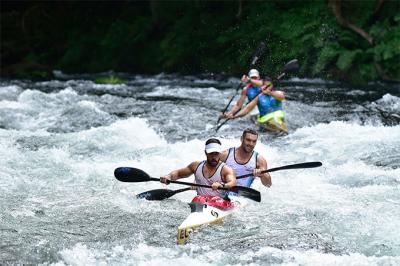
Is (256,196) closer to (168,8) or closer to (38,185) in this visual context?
(38,185)

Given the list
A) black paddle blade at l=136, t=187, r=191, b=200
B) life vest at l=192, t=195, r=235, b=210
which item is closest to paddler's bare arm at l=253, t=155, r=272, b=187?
life vest at l=192, t=195, r=235, b=210

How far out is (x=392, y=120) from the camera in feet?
35.0

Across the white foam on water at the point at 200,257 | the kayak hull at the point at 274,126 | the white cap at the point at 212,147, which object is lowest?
the kayak hull at the point at 274,126

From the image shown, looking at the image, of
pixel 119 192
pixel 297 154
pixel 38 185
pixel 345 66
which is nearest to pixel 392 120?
pixel 297 154

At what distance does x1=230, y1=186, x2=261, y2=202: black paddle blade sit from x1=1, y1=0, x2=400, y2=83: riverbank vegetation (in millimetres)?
9745

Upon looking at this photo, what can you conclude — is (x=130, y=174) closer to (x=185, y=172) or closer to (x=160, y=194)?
(x=160, y=194)

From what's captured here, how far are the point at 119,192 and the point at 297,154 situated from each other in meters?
2.94

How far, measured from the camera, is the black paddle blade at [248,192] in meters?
5.73

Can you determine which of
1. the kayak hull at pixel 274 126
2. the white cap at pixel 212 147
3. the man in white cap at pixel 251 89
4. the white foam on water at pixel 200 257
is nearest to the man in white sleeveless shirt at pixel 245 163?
the white cap at pixel 212 147

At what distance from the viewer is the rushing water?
16.8ft

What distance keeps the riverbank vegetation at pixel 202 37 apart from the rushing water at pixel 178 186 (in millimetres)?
2501

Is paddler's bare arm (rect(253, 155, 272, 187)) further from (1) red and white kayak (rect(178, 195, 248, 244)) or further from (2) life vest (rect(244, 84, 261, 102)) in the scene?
(2) life vest (rect(244, 84, 261, 102))

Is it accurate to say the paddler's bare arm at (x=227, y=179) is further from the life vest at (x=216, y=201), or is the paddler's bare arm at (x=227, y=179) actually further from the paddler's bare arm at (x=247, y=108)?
the paddler's bare arm at (x=247, y=108)

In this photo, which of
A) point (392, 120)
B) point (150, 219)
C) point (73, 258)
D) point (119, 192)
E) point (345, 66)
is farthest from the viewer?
point (345, 66)
